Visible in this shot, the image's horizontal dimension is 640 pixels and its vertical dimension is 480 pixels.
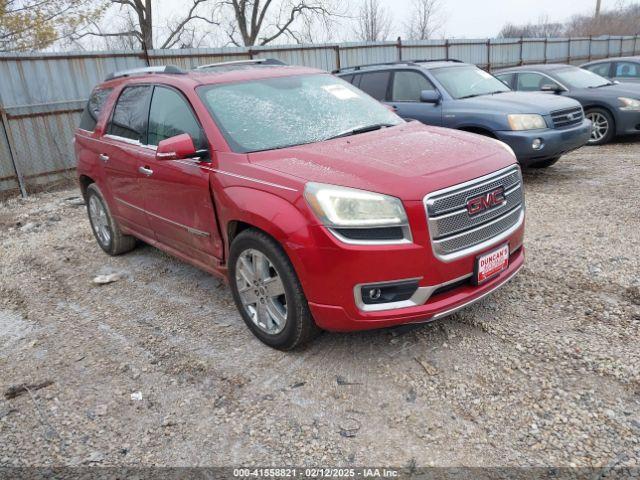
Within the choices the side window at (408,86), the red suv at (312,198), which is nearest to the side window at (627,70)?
the side window at (408,86)

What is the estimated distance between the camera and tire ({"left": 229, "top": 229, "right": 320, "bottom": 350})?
10.4ft

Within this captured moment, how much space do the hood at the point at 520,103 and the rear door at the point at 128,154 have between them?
183 inches

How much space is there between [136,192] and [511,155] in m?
3.11

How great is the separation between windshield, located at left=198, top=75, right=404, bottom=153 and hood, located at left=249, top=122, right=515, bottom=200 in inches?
7.0

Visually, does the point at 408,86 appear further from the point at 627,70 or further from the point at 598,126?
the point at 627,70

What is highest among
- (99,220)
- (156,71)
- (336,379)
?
(156,71)

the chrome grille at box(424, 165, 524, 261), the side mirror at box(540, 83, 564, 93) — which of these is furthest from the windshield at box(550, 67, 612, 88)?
the chrome grille at box(424, 165, 524, 261)

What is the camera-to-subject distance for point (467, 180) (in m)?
3.15

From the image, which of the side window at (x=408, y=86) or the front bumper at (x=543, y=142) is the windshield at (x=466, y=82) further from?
the front bumper at (x=543, y=142)

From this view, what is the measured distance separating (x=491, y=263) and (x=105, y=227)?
13.8ft

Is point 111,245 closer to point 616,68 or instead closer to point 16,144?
point 16,144

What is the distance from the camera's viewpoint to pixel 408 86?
8.18 meters

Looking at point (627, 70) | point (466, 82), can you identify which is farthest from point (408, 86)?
point (627, 70)

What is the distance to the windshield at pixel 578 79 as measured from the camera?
32.9 feet
